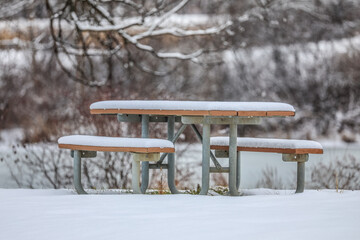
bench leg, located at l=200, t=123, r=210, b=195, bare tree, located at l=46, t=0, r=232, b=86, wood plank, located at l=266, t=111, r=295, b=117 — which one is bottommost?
bench leg, located at l=200, t=123, r=210, b=195

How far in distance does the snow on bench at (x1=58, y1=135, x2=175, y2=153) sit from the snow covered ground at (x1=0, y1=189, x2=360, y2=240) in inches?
15.8

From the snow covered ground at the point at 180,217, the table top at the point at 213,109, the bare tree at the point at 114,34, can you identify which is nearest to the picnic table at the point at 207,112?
the table top at the point at 213,109

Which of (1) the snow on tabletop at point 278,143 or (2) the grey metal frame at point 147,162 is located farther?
(2) the grey metal frame at point 147,162

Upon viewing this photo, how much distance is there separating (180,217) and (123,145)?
1391 mm

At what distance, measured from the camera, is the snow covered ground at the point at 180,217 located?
4004 mm

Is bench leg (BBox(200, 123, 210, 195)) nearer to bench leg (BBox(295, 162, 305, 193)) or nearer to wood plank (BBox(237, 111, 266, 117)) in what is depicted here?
wood plank (BBox(237, 111, 266, 117))

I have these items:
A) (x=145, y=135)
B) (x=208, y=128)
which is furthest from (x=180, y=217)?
(x=145, y=135)

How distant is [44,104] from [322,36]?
996cm

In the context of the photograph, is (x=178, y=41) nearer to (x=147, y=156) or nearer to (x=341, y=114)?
(x=341, y=114)

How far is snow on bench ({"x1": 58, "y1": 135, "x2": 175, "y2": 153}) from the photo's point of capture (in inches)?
225

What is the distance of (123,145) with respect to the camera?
19.0 feet

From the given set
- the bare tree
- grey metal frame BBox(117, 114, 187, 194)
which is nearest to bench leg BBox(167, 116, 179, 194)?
grey metal frame BBox(117, 114, 187, 194)

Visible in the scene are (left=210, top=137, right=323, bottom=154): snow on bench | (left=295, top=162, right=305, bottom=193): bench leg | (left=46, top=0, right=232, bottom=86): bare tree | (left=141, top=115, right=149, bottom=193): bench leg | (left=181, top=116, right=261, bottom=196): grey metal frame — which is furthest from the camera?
(left=46, top=0, right=232, bottom=86): bare tree

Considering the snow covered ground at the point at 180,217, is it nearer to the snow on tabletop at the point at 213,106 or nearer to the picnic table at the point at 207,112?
the picnic table at the point at 207,112
